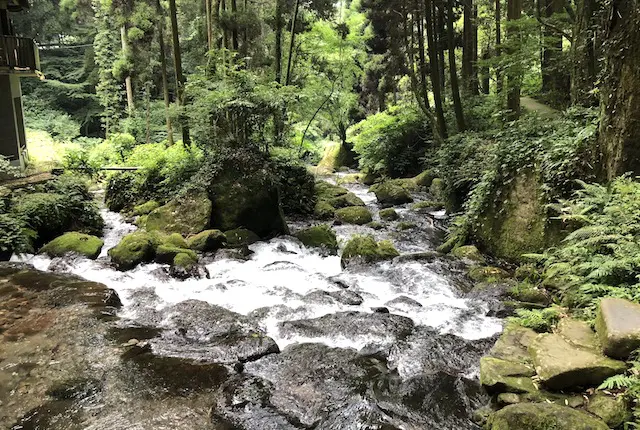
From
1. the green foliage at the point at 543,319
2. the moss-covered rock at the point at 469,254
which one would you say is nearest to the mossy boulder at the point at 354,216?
the moss-covered rock at the point at 469,254

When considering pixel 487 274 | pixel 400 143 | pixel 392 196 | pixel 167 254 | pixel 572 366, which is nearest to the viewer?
pixel 572 366

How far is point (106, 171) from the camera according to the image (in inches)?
700

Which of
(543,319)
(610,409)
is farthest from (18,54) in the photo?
(610,409)

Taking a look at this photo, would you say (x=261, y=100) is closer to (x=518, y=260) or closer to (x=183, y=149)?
(x=183, y=149)

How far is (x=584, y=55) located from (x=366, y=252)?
696 cm

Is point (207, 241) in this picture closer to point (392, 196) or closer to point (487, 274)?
point (487, 274)

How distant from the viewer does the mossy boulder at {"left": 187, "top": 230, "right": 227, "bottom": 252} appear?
11.7 meters

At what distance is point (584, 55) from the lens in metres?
10.5

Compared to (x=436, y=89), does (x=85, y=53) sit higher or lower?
higher

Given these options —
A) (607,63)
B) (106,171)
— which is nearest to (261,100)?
(106,171)

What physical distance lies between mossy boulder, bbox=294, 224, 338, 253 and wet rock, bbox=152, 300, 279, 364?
4.58 meters

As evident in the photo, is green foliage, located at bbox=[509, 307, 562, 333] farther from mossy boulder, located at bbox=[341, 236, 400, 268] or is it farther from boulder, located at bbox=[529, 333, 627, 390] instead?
mossy boulder, located at bbox=[341, 236, 400, 268]

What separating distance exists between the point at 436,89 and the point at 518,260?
9.88m

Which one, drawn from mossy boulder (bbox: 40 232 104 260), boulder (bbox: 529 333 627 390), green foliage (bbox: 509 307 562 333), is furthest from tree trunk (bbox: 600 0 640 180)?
mossy boulder (bbox: 40 232 104 260)
